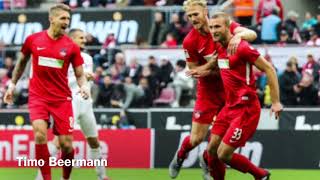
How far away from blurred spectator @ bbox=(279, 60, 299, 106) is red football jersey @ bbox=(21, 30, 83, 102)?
875 centimetres

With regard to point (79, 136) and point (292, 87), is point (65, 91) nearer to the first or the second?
point (79, 136)

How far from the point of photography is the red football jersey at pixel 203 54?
14.3 meters

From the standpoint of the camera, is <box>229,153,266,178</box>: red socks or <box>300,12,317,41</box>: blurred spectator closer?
<box>229,153,266,178</box>: red socks

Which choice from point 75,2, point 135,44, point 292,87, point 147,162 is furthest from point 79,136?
point 75,2

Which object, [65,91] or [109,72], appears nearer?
[65,91]

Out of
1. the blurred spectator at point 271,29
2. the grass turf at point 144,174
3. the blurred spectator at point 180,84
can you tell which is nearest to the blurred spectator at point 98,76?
the blurred spectator at point 180,84

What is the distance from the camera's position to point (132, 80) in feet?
78.2

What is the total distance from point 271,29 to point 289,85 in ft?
7.80

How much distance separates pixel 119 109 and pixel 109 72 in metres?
1.99

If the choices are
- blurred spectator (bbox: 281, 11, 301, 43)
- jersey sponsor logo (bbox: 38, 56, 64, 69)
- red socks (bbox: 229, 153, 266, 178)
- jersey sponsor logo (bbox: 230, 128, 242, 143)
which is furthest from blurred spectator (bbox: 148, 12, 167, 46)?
jersey sponsor logo (bbox: 230, 128, 242, 143)

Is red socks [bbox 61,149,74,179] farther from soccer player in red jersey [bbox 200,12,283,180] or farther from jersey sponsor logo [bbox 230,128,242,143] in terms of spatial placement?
jersey sponsor logo [bbox 230,128,242,143]

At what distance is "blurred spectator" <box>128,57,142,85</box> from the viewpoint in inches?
Answer: 942

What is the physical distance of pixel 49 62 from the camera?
13969mm

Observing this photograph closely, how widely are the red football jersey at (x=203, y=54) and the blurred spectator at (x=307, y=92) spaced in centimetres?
755
